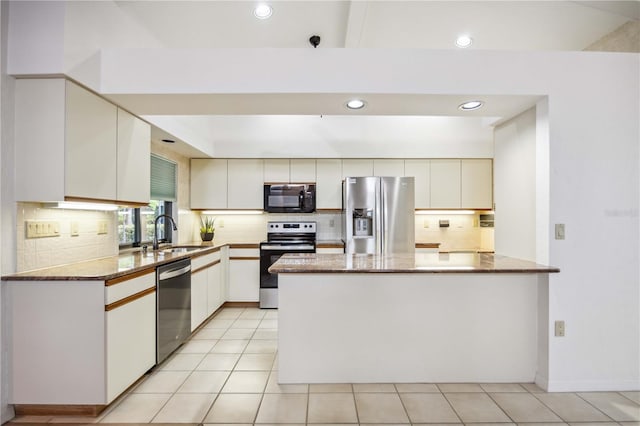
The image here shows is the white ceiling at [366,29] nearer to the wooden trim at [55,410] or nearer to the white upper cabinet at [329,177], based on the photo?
the white upper cabinet at [329,177]

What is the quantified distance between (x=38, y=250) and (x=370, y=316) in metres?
2.34

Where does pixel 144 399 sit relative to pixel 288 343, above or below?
below

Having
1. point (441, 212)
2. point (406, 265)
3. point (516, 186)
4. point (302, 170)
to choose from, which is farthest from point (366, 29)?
point (441, 212)

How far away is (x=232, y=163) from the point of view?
4.56m

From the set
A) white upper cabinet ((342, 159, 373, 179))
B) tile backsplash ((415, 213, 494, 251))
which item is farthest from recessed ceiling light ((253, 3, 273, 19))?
tile backsplash ((415, 213, 494, 251))

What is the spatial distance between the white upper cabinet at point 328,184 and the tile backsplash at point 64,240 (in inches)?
101

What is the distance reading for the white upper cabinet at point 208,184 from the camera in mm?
4543

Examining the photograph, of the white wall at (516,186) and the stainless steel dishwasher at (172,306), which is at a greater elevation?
the white wall at (516,186)

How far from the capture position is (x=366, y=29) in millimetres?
2598

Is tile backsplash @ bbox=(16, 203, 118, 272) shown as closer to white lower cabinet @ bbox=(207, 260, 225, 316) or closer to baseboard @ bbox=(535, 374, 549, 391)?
white lower cabinet @ bbox=(207, 260, 225, 316)

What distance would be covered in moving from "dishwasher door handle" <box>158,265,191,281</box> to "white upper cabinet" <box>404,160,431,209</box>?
3.18 meters

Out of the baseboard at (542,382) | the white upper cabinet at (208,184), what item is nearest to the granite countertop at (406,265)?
the baseboard at (542,382)

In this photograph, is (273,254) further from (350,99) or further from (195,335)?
(350,99)

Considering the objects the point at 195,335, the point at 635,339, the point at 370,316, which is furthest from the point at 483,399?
the point at 195,335
